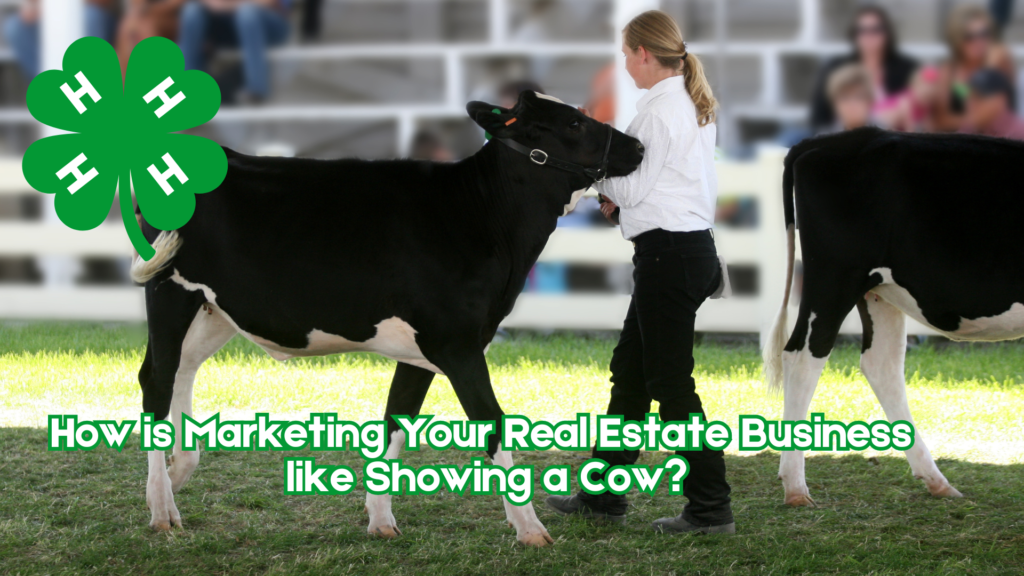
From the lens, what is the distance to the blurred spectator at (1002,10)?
30.8 feet

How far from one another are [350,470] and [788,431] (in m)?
1.78

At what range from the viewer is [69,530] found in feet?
13.1

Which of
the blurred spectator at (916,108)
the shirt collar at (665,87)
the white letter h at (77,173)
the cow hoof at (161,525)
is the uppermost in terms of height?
the blurred spectator at (916,108)

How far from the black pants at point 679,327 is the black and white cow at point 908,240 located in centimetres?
60

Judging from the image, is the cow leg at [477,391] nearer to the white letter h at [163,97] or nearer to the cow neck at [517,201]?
the cow neck at [517,201]

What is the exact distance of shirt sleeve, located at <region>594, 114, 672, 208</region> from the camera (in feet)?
12.6

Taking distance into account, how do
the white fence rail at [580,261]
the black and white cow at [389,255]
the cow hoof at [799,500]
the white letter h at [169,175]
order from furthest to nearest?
the white fence rail at [580,261]
the cow hoof at [799,500]
the white letter h at [169,175]
the black and white cow at [389,255]

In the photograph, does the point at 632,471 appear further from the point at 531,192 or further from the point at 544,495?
the point at 531,192

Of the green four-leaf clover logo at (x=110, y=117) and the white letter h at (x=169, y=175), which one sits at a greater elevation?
the green four-leaf clover logo at (x=110, y=117)

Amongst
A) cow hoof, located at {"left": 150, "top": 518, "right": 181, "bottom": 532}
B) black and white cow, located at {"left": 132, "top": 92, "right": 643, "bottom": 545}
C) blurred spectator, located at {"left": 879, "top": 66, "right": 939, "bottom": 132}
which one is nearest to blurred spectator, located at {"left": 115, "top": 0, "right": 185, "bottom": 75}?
blurred spectator, located at {"left": 879, "top": 66, "right": 939, "bottom": 132}

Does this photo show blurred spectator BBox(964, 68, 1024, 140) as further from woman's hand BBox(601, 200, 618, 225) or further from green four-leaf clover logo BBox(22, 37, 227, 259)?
green four-leaf clover logo BBox(22, 37, 227, 259)

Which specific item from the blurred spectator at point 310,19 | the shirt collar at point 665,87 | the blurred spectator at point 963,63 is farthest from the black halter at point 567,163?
the blurred spectator at point 310,19

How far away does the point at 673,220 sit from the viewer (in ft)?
12.7

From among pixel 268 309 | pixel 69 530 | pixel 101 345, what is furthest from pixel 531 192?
pixel 101 345
